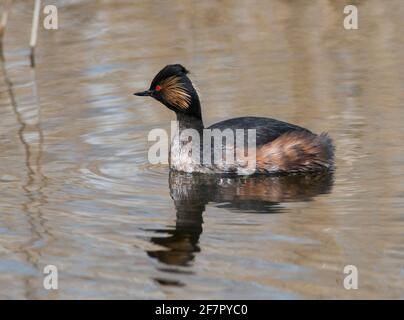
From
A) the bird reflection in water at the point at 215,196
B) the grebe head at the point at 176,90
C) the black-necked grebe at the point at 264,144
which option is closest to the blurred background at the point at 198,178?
the bird reflection in water at the point at 215,196

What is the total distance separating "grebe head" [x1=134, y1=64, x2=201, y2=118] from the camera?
8.41m

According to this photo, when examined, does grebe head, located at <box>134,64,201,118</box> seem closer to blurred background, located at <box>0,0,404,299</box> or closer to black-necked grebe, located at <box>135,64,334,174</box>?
black-necked grebe, located at <box>135,64,334,174</box>

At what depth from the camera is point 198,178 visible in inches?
324

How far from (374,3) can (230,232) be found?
704cm

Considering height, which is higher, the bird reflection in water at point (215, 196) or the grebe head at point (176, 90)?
the grebe head at point (176, 90)

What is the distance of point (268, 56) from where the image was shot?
37.3ft

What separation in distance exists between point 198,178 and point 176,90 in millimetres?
745

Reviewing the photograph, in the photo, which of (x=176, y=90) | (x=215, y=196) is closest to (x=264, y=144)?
(x=215, y=196)

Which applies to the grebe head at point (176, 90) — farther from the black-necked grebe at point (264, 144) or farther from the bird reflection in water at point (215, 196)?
the bird reflection in water at point (215, 196)

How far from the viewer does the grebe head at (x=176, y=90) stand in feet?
27.6

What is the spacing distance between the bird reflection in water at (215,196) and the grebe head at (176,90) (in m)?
0.56

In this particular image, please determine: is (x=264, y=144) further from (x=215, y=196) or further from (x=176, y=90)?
(x=176, y=90)

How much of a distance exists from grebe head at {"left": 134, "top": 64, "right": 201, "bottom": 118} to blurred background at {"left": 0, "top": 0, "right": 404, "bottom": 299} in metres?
0.53

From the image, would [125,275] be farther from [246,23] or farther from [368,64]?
[246,23]
